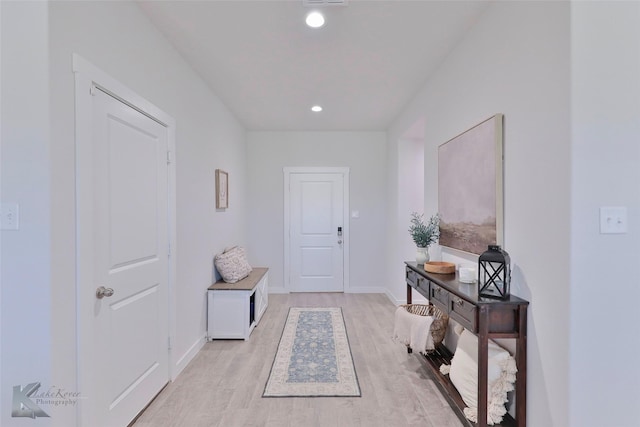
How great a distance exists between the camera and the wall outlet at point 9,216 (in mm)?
1273

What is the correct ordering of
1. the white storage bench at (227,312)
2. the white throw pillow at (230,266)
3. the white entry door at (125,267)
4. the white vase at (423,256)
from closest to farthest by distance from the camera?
the white entry door at (125,267)
the white vase at (423,256)
the white storage bench at (227,312)
the white throw pillow at (230,266)

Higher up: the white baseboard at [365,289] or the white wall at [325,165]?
the white wall at [325,165]

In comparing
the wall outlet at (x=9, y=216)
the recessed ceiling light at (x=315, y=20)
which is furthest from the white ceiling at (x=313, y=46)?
Answer: the wall outlet at (x=9, y=216)

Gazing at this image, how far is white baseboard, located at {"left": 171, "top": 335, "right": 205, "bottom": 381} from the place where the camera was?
2432 millimetres

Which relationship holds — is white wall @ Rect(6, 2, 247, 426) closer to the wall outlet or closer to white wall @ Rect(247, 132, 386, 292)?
the wall outlet

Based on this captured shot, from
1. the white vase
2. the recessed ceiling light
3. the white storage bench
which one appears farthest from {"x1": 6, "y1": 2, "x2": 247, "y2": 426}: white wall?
the white vase

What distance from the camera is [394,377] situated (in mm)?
2426

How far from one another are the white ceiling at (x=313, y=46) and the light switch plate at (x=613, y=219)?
1456 mm

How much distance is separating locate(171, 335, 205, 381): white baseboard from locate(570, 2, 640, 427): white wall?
2547 mm

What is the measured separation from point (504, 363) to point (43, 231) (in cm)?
235

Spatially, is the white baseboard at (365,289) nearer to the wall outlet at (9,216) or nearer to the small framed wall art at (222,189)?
the small framed wall art at (222,189)

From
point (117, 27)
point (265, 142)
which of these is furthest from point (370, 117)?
point (117, 27)

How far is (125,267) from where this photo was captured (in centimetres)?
181

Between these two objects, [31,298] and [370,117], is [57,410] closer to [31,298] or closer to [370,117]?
[31,298]
